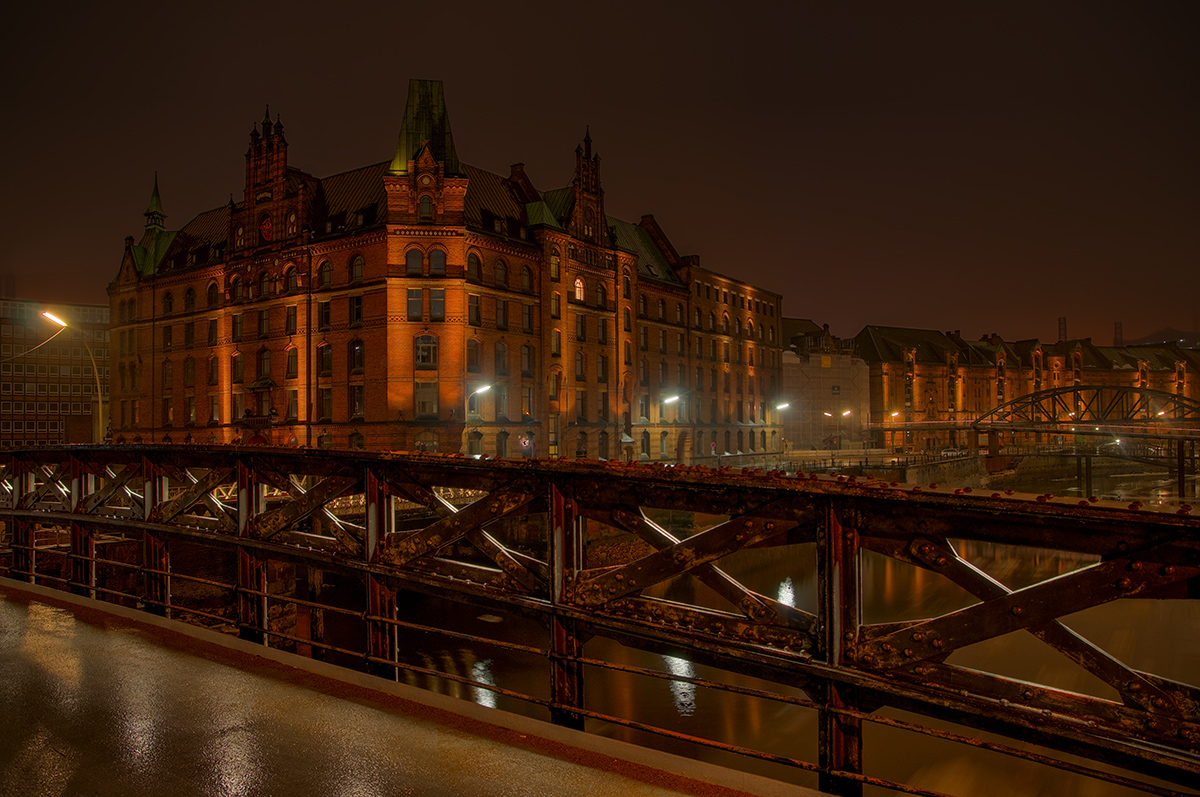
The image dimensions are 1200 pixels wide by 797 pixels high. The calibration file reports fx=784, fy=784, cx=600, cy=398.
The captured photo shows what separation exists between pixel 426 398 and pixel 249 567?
3946cm

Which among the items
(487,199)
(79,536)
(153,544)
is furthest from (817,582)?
(487,199)

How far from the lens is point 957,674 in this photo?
480 centimetres

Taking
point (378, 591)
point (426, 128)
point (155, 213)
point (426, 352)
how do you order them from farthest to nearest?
point (155, 213), point (426, 128), point (426, 352), point (378, 591)

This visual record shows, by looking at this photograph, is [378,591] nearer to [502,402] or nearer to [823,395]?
[502,402]

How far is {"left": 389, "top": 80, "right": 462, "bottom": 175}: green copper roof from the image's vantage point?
163 feet

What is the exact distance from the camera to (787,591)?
123 ft

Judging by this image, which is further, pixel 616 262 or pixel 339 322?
pixel 616 262

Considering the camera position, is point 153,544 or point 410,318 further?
point 410,318

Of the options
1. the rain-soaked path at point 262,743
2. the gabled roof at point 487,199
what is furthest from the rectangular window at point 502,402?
the rain-soaked path at point 262,743

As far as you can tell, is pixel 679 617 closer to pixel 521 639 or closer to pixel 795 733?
pixel 795 733

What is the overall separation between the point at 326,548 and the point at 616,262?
181ft

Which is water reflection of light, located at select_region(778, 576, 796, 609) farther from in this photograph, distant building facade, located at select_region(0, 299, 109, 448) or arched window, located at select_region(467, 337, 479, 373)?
distant building facade, located at select_region(0, 299, 109, 448)

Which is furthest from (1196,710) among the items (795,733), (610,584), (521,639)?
(521,639)

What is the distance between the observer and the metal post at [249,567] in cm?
955
